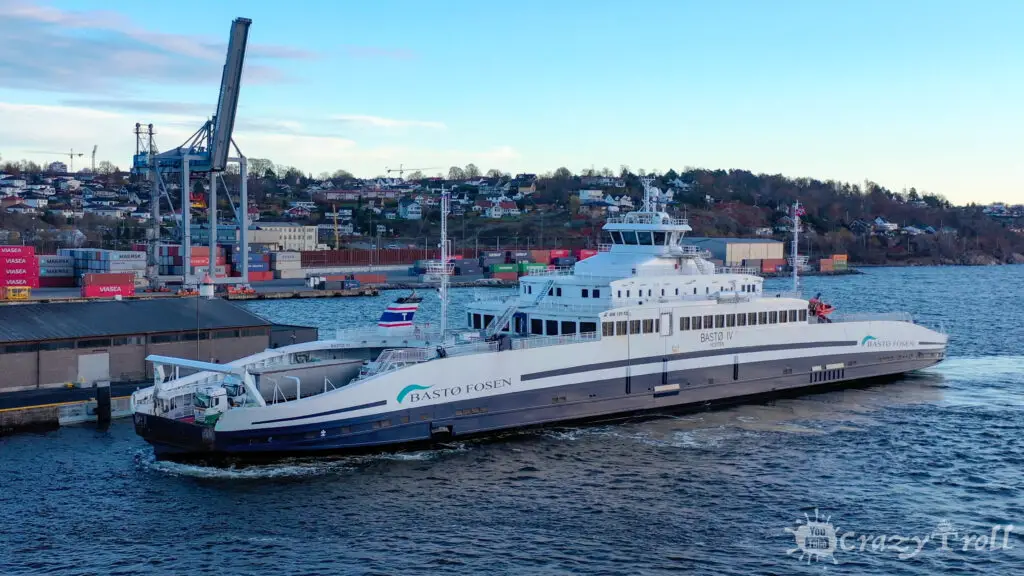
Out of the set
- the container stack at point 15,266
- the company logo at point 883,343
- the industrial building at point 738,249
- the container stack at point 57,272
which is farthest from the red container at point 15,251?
the industrial building at point 738,249

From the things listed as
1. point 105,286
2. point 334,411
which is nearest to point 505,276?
point 105,286

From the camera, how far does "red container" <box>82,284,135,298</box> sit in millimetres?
62025

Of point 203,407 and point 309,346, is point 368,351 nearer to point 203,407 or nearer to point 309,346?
point 309,346

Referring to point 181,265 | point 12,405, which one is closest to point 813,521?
point 12,405

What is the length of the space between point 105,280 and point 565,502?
160ft

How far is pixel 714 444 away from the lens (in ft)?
95.8

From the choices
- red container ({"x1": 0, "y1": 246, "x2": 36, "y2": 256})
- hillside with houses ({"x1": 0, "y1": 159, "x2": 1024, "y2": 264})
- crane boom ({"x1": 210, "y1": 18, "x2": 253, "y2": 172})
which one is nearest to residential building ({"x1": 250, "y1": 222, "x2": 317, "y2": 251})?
hillside with houses ({"x1": 0, "y1": 159, "x2": 1024, "y2": 264})

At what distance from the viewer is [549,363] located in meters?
29.9

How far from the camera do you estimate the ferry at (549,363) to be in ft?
86.4

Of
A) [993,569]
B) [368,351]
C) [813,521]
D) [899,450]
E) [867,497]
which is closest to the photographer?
[993,569]

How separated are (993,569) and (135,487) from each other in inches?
789

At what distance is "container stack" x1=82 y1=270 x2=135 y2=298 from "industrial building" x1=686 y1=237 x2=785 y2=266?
77753 millimetres

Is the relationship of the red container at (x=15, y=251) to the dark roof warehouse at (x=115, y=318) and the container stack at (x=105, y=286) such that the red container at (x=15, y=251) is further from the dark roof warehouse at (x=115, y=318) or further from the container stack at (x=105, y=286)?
the dark roof warehouse at (x=115, y=318)

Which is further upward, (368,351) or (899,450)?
(368,351)
